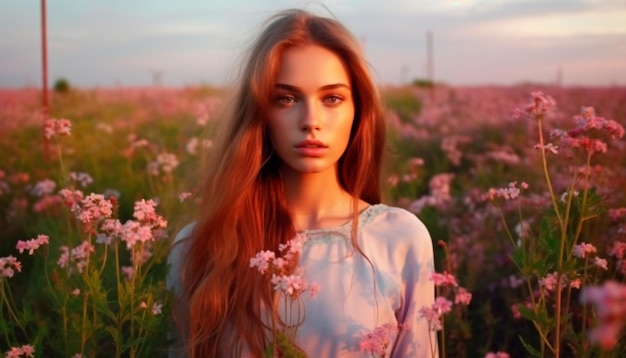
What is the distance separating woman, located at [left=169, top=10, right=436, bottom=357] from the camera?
91.4 inches

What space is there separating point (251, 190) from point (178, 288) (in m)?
0.47

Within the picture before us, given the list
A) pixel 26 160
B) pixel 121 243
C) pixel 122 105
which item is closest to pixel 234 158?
pixel 121 243

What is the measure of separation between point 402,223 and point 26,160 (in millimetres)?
5363

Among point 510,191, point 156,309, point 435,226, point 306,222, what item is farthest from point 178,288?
point 435,226

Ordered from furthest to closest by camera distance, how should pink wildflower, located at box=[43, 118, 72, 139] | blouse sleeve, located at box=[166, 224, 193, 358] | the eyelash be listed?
pink wildflower, located at box=[43, 118, 72, 139]
blouse sleeve, located at box=[166, 224, 193, 358]
the eyelash

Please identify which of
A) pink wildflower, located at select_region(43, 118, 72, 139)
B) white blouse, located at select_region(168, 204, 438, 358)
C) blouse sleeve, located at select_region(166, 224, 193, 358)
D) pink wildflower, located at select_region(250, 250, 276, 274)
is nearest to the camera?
pink wildflower, located at select_region(250, 250, 276, 274)

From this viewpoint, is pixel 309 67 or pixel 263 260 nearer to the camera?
pixel 263 260

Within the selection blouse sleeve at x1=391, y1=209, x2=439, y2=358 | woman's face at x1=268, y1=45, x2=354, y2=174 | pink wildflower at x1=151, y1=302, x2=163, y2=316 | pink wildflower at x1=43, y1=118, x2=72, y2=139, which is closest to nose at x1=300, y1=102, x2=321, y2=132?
woman's face at x1=268, y1=45, x2=354, y2=174

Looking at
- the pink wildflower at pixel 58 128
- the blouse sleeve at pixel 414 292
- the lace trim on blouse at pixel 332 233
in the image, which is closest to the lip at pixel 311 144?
the lace trim on blouse at pixel 332 233

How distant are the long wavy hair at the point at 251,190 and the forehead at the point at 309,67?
3 cm

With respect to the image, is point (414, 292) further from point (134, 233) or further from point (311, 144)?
point (134, 233)

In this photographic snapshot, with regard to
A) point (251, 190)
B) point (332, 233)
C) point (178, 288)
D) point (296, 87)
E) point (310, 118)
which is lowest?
point (178, 288)

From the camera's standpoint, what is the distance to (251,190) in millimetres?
2586

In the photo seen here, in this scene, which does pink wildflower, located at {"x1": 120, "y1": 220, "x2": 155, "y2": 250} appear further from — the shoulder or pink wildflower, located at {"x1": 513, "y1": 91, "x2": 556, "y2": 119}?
pink wildflower, located at {"x1": 513, "y1": 91, "x2": 556, "y2": 119}
